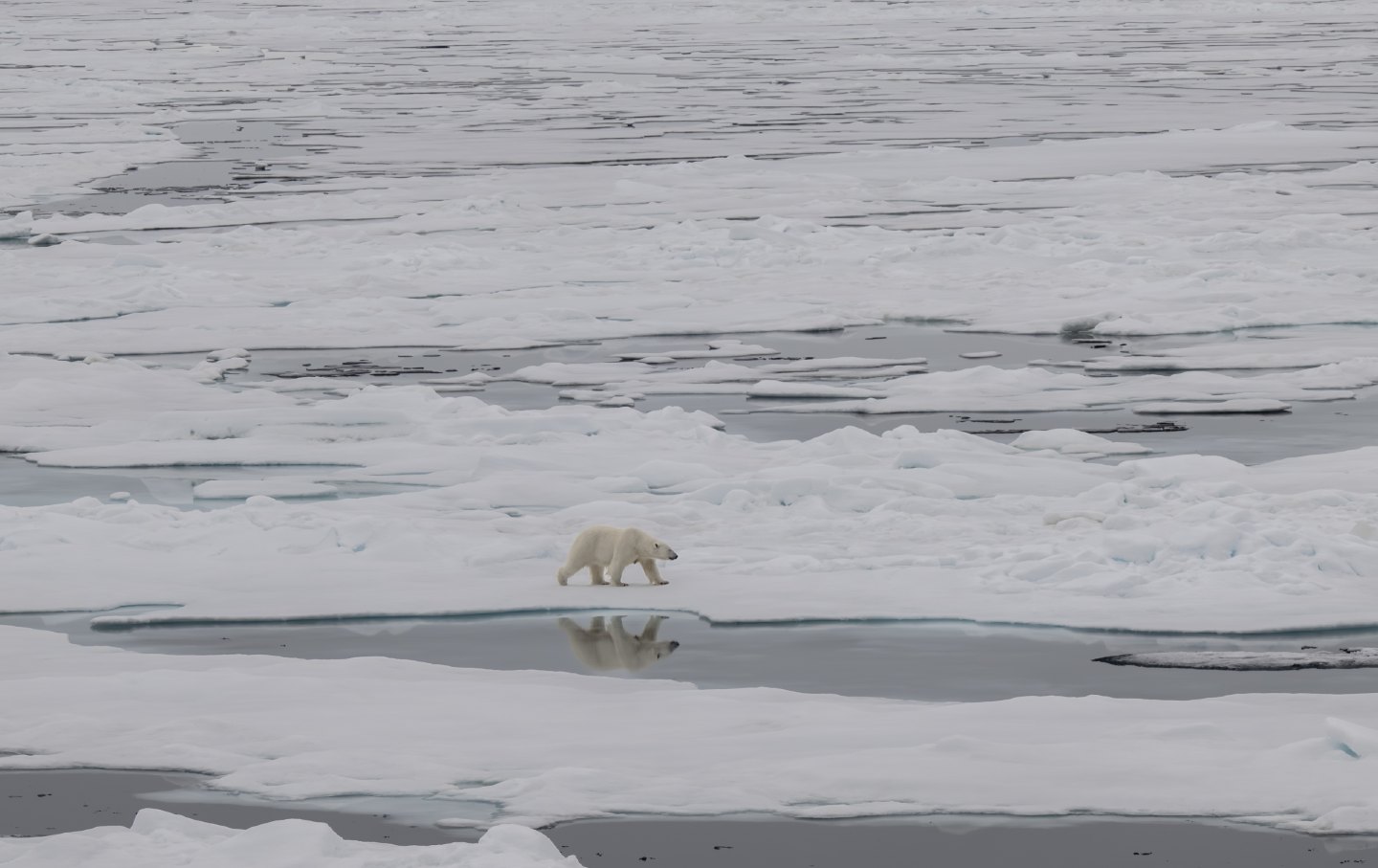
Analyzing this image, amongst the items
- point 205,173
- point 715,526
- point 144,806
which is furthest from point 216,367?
point 205,173

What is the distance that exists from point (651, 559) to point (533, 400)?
4123mm

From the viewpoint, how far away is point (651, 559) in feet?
22.9

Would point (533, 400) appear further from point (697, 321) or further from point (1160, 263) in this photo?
point (1160, 263)

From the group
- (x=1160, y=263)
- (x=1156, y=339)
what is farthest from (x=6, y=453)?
(x=1160, y=263)

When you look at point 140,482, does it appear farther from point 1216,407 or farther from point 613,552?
point 1216,407

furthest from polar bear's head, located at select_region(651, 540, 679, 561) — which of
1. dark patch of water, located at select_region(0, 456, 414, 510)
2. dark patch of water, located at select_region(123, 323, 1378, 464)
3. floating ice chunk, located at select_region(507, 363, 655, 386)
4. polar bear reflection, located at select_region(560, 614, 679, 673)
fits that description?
floating ice chunk, located at select_region(507, 363, 655, 386)

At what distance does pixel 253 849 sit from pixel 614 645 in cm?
212

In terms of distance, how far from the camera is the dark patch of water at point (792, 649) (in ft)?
19.2

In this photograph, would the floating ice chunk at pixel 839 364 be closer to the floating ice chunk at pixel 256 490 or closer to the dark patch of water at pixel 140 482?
the dark patch of water at pixel 140 482

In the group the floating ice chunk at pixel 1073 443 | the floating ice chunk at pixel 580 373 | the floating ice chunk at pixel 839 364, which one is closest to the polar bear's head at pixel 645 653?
the floating ice chunk at pixel 1073 443

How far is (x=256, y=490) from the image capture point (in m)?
8.70

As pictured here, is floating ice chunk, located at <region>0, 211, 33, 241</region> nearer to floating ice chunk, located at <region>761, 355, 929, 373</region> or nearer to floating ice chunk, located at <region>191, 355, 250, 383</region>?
floating ice chunk, located at <region>191, 355, 250, 383</region>

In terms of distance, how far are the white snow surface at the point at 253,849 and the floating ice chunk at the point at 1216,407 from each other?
6.59 m

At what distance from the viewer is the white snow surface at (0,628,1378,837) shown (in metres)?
4.86
